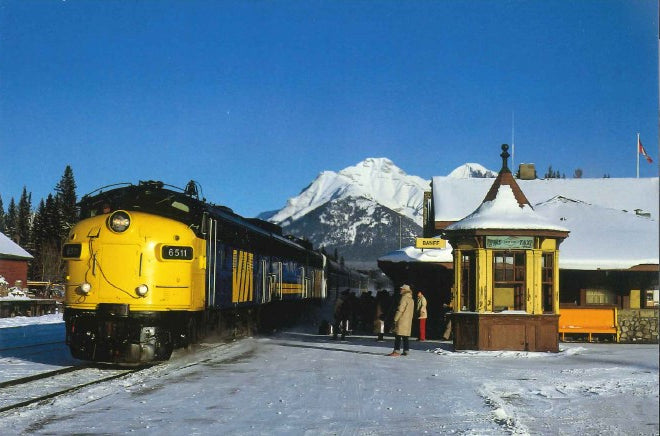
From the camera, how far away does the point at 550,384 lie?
1255 cm

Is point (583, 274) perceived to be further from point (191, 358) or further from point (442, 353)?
point (191, 358)

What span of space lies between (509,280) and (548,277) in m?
0.96

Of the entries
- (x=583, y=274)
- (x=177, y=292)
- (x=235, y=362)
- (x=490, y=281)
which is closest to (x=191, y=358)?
(x=235, y=362)

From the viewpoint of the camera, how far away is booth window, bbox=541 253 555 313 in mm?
19047

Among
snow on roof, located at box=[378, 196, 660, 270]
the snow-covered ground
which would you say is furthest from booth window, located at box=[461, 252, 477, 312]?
snow on roof, located at box=[378, 196, 660, 270]

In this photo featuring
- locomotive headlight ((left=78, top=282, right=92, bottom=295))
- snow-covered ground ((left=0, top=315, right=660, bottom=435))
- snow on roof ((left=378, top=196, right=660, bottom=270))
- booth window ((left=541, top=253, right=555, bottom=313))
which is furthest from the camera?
snow on roof ((left=378, top=196, right=660, bottom=270))

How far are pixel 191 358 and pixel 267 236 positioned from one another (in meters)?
7.90

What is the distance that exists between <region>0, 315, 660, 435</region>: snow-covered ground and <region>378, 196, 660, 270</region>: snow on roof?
18.8 ft

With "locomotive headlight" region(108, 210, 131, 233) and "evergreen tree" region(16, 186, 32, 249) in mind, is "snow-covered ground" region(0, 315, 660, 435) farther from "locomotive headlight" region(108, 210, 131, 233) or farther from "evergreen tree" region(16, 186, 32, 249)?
"evergreen tree" region(16, 186, 32, 249)

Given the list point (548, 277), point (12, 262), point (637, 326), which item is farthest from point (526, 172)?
point (12, 262)

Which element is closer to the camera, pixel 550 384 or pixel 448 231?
pixel 550 384

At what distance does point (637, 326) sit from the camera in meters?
24.0

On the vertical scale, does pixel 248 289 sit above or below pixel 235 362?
above

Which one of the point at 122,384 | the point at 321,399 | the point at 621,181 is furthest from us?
the point at 621,181
